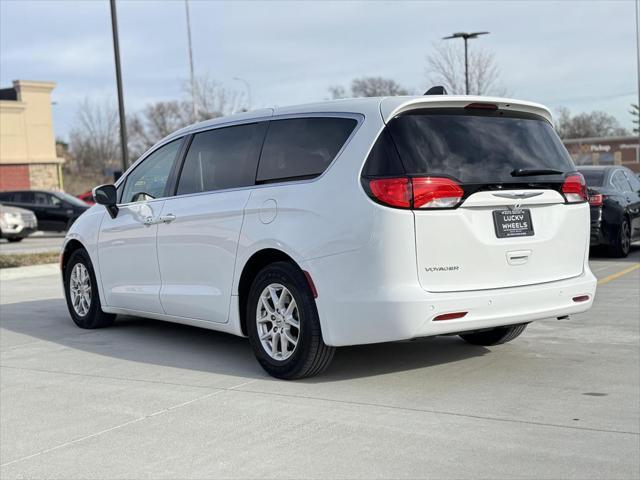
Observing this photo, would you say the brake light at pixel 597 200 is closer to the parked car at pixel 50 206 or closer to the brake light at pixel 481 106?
the brake light at pixel 481 106

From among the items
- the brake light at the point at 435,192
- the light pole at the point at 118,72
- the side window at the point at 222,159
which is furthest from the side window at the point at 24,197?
the brake light at the point at 435,192

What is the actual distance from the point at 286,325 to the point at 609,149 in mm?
83354

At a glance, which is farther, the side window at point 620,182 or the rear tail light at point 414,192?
the side window at point 620,182

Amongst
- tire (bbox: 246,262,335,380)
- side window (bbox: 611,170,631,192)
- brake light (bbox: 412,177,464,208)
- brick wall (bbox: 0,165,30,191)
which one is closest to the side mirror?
tire (bbox: 246,262,335,380)

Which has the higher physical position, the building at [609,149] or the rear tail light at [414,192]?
the building at [609,149]

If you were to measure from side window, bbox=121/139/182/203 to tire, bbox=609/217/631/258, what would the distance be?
8.65m

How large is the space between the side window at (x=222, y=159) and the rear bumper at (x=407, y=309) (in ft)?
4.08

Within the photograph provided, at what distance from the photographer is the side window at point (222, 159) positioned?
661 centimetres

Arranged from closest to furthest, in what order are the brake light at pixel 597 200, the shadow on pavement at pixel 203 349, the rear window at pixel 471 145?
the rear window at pixel 471 145 → the shadow on pavement at pixel 203 349 → the brake light at pixel 597 200

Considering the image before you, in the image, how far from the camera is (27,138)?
46.1 meters

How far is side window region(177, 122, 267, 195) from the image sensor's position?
6609mm

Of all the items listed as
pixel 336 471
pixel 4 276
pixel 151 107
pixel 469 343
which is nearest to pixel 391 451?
pixel 336 471

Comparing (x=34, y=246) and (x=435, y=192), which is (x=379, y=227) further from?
(x=34, y=246)

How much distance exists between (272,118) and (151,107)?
83.7 meters
